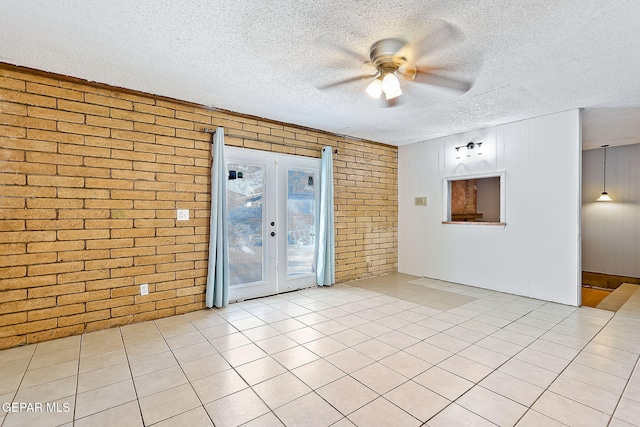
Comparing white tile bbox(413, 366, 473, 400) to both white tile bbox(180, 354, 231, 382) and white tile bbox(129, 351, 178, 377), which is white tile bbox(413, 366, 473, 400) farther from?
white tile bbox(129, 351, 178, 377)

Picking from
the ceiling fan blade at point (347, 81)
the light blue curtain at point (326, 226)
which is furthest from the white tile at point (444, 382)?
the light blue curtain at point (326, 226)

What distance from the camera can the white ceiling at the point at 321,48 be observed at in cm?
199

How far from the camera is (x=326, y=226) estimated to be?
4879mm

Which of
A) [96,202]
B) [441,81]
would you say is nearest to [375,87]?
[441,81]

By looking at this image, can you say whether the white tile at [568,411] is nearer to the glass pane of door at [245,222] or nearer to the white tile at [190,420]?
the white tile at [190,420]

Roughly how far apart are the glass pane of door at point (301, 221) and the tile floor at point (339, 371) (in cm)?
111

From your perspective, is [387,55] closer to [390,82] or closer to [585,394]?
[390,82]

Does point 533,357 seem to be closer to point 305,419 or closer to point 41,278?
point 305,419

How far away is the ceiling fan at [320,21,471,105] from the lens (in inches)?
91.0

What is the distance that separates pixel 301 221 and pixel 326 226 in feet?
1.34

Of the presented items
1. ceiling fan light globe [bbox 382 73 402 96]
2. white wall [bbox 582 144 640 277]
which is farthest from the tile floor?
white wall [bbox 582 144 640 277]

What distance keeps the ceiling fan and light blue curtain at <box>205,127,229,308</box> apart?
1.84 metres

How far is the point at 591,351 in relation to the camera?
8.78 feet

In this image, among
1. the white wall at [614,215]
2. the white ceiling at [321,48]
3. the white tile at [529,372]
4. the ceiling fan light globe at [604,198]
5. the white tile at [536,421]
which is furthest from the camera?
the ceiling fan light globe at [604,198]
